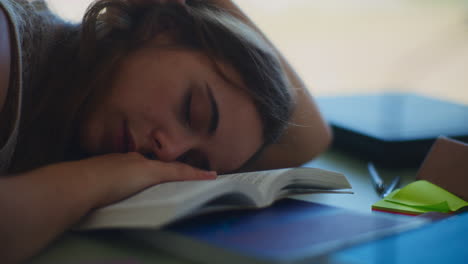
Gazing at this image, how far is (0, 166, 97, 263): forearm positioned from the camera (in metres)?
0.42

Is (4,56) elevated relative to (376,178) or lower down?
elevated

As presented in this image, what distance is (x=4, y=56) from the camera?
2.12 feet

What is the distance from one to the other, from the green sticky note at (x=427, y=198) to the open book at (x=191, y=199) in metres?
0.19

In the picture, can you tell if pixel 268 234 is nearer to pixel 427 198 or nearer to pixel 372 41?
pixel 427 198

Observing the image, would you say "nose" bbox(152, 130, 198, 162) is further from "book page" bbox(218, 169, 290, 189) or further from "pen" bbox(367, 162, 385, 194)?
"pen" bbox(367, 162, 385, 194)

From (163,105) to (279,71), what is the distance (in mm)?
295

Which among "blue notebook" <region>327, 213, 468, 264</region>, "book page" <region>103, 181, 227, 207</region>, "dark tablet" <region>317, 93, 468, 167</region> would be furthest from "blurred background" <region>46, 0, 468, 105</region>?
"book page" <region>103, 181, 227, 207</region>

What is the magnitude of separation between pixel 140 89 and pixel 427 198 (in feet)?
1.81

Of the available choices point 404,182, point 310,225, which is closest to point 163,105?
point 310,225

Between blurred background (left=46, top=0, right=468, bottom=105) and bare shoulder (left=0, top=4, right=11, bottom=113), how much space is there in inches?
12.1

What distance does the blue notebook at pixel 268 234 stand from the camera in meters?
0.36

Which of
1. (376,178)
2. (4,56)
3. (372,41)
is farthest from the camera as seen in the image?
(372,41)

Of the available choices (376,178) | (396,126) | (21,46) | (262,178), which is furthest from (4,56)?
Result: (396,126)

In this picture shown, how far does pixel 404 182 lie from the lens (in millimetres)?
910
